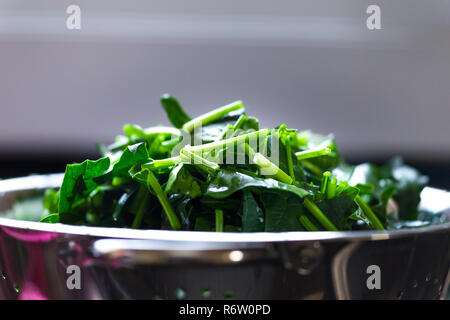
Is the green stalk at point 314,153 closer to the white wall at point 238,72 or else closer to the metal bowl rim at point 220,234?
the metal bowl rim at point 220,234

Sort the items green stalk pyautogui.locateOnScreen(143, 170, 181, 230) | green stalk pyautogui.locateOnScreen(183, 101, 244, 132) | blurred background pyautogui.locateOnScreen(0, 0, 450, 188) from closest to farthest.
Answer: green stalk pyautogui.locateOnScreen(143, 170, 181, 230), green stalk pyautogui.locateOnScreen(183, 101, 244, 132), blurred background pyautogui.locateOnScreen(0, 0, 450, 188)

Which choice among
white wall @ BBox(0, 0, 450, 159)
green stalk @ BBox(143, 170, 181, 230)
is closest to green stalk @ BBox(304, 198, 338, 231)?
green stalk @ BBox(143, 170, 181, 230)

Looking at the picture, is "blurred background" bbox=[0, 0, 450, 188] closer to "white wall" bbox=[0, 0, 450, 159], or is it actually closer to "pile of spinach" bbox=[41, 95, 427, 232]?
"white wall" bbox=[0, 0, 450, 159]

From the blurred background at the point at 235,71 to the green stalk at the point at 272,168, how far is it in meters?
1.38

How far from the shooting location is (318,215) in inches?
16.3

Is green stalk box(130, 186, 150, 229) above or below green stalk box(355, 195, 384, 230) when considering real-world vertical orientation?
above

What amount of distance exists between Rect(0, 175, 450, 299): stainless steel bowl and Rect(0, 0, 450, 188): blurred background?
4.75 ft

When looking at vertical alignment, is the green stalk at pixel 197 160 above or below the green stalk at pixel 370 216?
above

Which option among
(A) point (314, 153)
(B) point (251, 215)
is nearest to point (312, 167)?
(A) point (314, 153)

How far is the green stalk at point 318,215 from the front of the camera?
0.41 m

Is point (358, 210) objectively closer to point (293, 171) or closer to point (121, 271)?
point (293, 171)

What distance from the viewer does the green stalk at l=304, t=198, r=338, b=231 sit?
0.41 m

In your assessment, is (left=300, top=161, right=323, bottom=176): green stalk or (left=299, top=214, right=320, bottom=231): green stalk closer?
(left=299, top=214, right=320, bottom=231): green stalk

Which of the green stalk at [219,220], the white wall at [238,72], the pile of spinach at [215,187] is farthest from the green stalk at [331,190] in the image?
the white wall at [238,72]
